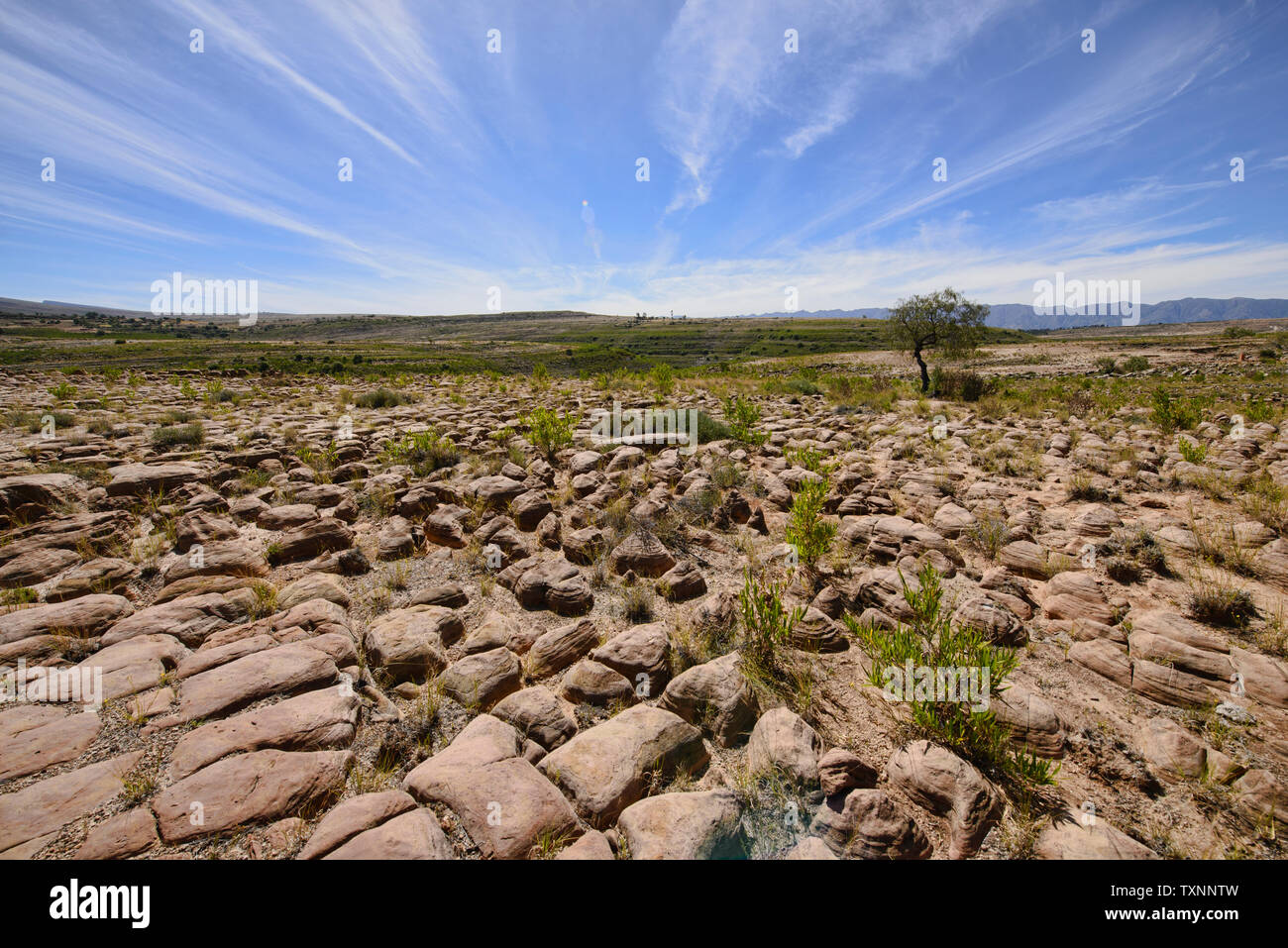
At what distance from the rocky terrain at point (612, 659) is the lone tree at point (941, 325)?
11.7 m

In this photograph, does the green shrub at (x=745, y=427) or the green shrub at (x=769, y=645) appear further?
the green shrub at (x=745, y=427)

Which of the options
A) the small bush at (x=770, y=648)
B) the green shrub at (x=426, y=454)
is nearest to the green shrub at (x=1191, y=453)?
the small bush at (x=770, y=648)

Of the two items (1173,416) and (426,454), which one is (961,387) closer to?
(1173,416)

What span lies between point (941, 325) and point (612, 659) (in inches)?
799

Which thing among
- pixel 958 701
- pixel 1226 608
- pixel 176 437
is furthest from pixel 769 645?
pixel 176 437

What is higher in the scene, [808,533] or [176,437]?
[176,437]

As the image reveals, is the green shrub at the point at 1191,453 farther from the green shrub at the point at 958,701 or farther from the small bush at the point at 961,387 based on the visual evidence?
the small bush at the point at 961,387

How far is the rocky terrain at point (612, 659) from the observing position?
2334 mm

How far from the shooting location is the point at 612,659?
3516 millimetres
